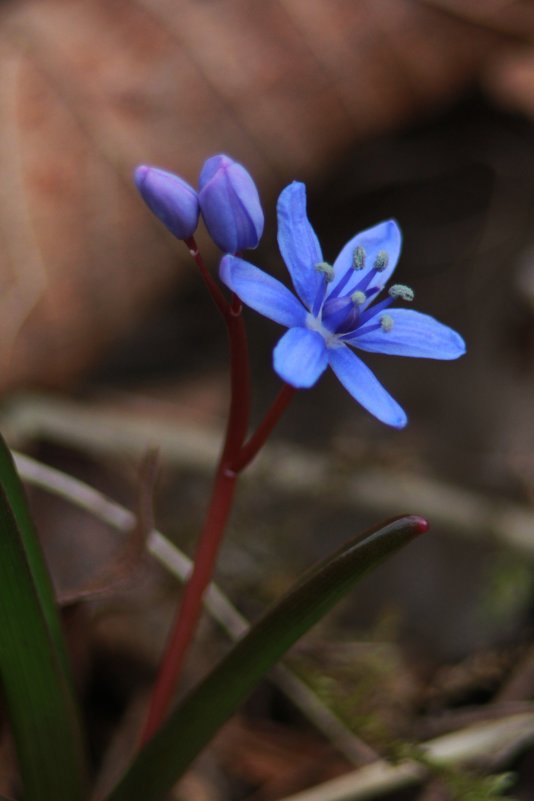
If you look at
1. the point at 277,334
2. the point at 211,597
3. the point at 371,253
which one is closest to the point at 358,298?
the point at 371,253

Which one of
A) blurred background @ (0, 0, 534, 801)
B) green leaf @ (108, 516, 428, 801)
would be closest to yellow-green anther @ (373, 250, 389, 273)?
green leaf @ (108, 516, 428, 801)

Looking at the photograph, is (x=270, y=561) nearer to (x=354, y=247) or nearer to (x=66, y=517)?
(x=66, y=517)

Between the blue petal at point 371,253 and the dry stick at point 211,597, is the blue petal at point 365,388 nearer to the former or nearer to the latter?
the blue petal at point 371,253

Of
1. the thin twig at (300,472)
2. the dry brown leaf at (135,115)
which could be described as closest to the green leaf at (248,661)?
the thin twig at (300,472)

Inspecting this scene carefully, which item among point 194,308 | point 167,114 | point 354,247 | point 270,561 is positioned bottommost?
point 270,561

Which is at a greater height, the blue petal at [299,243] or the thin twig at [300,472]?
the blue petal at [299,243]

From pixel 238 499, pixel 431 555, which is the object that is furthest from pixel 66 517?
pixel 431 555

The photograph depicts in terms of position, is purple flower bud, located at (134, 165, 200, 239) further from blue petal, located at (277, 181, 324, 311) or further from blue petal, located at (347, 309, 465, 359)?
blue petal, located at (347, 309, 465, 359)
